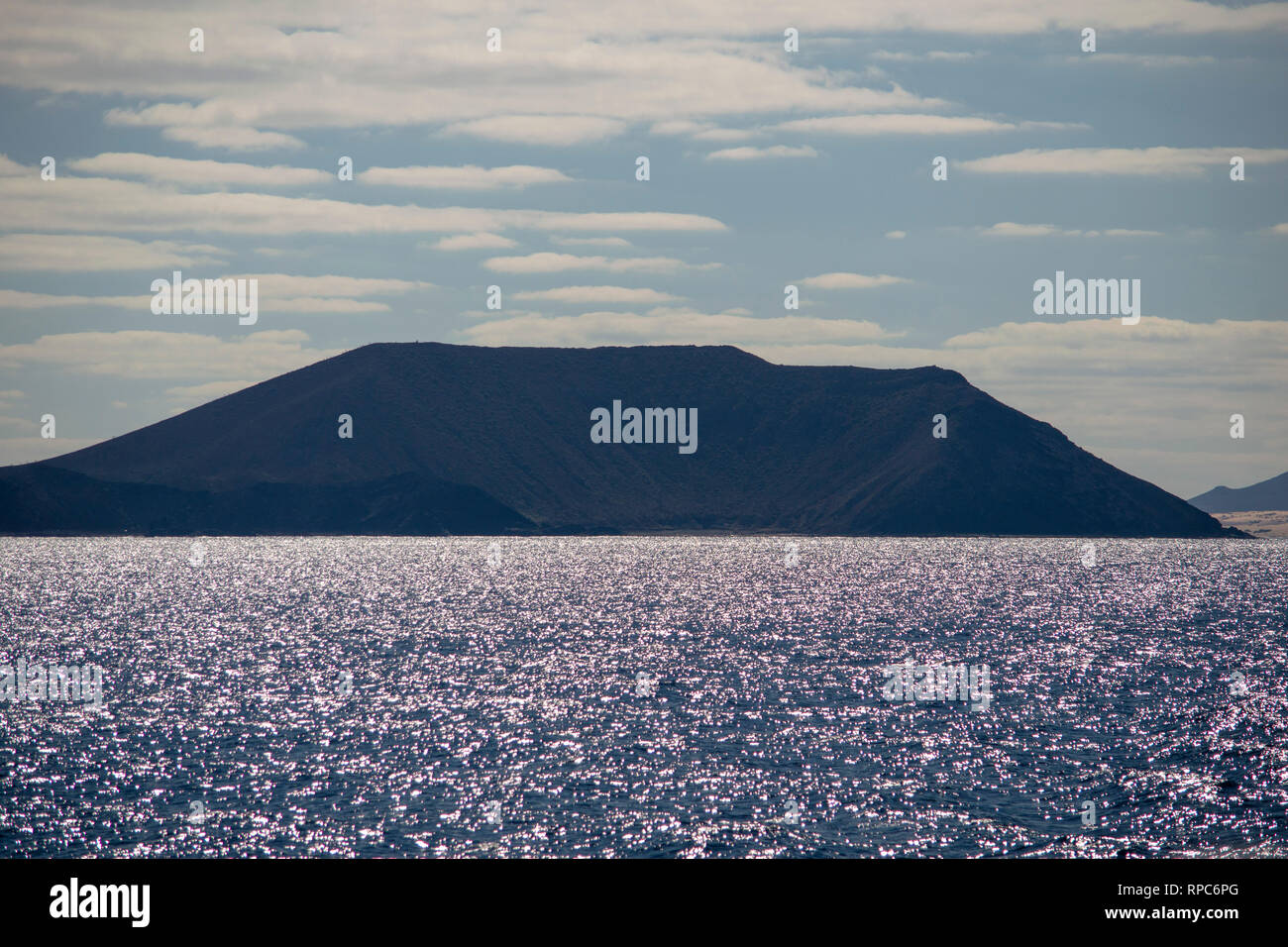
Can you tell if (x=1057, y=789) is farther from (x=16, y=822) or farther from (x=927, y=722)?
(x=16, y=822)
